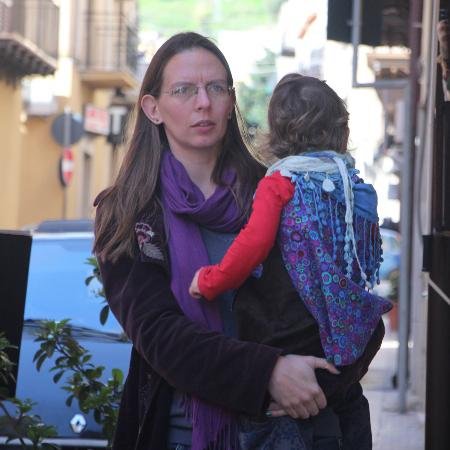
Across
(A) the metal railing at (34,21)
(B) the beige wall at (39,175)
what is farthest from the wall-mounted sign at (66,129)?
Answer: (B) the beige wall at (39,175)

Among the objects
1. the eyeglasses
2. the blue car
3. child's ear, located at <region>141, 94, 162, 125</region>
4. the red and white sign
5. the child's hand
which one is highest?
the red and white sign

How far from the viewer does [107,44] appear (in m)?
33.3

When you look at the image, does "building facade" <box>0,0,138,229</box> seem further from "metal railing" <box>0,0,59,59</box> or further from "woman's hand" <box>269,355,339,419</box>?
"woman's hand" <box>269,355,339,419</box>

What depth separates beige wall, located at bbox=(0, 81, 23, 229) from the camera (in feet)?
79.6

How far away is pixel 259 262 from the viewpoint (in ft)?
9.63

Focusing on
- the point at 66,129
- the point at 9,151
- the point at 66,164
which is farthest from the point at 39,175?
the point at 66,129

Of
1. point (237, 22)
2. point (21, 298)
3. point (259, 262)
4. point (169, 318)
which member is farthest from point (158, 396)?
point (237, 22)

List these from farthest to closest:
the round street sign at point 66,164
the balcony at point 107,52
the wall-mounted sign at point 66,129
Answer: the balcony at point 107,52 → the round street sign at point 66,164 → the wall-mounted sign at point 66,129

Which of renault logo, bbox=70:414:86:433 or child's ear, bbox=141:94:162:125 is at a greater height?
child's ear, bbox=141:94:162:125

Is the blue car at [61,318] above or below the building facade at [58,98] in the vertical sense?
below

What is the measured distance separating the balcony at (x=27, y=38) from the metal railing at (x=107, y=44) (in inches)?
174

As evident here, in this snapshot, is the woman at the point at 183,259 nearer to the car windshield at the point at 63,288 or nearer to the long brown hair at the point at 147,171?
the long brown hair at the point at 147,171

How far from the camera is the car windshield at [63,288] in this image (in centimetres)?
714

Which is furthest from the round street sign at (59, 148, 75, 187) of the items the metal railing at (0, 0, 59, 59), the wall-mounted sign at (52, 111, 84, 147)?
the metal railing at (0, 0, 59, 59)
